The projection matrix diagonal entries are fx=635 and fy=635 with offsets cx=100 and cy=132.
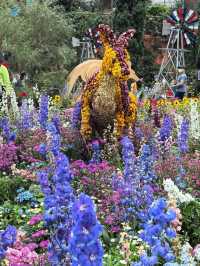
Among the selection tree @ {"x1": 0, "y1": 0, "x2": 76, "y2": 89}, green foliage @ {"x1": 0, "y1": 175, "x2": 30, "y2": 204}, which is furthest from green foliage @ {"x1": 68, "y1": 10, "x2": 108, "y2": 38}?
green foliage @ {"x1": 0, "y1": 175, "x2": 30, "y2": 204}

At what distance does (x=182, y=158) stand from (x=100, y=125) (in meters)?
1.55

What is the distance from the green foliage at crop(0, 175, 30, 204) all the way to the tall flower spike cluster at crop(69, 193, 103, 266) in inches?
165

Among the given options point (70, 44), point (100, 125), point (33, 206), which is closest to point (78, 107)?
point (100, 125)

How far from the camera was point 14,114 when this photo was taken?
10133 millimetres

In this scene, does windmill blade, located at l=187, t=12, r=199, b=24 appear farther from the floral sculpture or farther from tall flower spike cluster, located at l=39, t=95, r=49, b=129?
the floral sculpture

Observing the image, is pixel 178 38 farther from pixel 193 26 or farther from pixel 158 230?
pixel 158 230

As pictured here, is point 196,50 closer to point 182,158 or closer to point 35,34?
point 35,34

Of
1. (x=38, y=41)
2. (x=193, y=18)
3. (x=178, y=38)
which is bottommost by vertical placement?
(x=38, y=41)

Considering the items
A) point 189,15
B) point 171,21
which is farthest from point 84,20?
point 189,15

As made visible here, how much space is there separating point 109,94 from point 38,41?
12147mm

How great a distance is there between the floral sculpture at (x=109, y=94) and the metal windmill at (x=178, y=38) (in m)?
13.0

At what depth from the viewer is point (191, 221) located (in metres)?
5.73

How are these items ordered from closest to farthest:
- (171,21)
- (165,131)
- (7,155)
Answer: (7,155)
(165,131)
(171,21)

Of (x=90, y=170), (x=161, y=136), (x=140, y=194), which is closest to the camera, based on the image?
(x=140, y=194)
